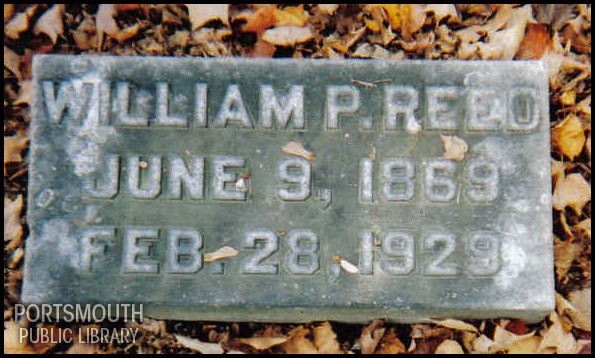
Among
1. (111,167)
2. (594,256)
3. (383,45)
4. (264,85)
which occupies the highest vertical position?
(383,45)

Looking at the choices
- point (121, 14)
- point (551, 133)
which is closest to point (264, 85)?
point (121, 14)

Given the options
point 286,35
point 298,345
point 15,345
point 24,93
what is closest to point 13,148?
point 24,93

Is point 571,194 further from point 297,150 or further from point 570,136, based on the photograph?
point 297,150

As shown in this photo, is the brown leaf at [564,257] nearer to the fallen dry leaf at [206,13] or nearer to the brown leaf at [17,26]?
the fallen dry leaf at [206,13]

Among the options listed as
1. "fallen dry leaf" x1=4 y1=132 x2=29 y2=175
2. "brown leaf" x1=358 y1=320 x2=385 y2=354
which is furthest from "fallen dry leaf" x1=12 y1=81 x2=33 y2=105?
"brown leaf" x1=358 y1=320 x2=385 y2=354

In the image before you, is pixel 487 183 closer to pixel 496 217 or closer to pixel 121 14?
pixel 496 217

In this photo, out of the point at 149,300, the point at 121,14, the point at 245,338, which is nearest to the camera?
the point at 149,300
